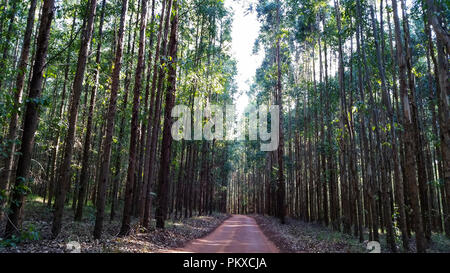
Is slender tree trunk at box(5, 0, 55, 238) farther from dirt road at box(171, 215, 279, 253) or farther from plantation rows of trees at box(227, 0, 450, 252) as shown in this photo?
plantation rows of trees at box(227, 0, 450, 252)

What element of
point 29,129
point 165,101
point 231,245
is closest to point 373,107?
point 231,245

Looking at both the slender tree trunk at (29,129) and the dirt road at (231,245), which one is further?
the dirt road at (231,245)

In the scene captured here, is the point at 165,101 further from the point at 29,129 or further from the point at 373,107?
the point at 373,107

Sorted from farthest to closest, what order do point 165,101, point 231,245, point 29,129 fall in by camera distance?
point 165,101
point 231,245
point 29,129

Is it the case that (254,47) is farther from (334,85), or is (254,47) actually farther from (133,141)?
(133,141)

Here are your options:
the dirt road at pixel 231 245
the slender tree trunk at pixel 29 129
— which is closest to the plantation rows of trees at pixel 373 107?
the dirt road at pixel 231 245

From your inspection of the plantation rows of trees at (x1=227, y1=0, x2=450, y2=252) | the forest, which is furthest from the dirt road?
the plantation rows of trees at (x1=227, y1=0, x2=450, y2=252)

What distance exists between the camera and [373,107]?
458 inches

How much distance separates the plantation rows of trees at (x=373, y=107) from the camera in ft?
29.8

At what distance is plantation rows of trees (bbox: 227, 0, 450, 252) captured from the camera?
908 centimetres

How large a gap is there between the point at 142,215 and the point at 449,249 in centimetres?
1425

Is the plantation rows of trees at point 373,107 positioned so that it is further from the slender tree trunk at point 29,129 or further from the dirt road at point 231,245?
the slender tree trunk at point 29,129

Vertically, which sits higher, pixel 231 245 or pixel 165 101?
pixel 165 101

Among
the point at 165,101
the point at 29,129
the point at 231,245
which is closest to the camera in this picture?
the point at 29,129
